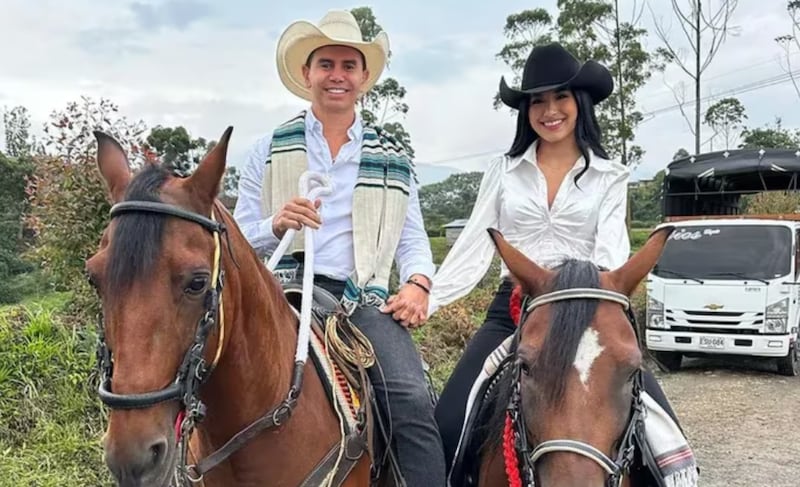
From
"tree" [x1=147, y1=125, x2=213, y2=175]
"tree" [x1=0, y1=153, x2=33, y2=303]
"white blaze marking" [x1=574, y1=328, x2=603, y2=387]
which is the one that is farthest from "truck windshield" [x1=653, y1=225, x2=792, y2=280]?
"tree" [x1=0, y1=153, x2=33, y2=303]

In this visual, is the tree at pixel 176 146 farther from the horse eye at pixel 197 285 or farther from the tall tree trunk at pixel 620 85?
the tall tree trunk at pixel 620 85

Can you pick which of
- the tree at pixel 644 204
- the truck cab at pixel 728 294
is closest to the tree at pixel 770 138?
the tree at pixel 644 204

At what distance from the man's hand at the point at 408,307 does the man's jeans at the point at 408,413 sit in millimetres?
149

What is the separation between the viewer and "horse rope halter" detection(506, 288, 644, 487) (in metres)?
2.21

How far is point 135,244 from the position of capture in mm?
1913

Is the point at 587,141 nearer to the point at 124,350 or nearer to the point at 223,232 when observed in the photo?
the point at 223,232

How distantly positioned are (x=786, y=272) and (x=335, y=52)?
1046 centimetres

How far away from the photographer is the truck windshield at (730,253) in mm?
11633

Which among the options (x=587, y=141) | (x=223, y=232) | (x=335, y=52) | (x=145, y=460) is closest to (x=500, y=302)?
(x=587, y=141)

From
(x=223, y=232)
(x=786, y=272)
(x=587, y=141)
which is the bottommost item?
(x=786, y=272)

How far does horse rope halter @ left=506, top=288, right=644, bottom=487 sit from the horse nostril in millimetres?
1173

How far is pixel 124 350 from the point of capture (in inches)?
73.3

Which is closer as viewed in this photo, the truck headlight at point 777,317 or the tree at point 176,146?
the tree at point 176,146

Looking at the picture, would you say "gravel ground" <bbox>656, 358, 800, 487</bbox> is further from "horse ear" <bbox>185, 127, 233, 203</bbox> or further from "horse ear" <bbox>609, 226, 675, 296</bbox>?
"horse ear" <bbox>185, 127, 233, 203</bbox>
